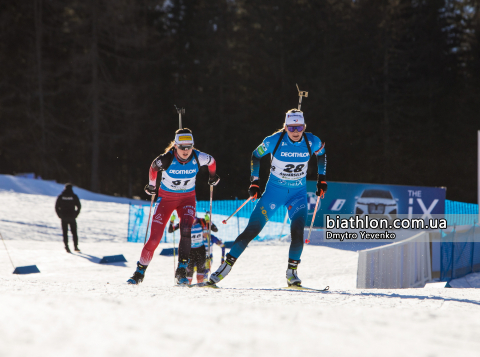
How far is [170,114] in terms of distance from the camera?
115 feet

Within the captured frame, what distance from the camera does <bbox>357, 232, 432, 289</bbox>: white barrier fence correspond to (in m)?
8.39

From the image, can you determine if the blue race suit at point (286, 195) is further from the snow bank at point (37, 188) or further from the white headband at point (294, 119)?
the snow bank at point (37, 188)

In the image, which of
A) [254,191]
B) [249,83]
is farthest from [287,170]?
[249,83]

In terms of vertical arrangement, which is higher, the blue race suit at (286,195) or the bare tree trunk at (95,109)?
the bare tree trunk at (95,109)

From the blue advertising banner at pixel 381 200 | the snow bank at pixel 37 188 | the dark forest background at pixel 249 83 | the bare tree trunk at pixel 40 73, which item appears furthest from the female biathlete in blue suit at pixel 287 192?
the bare tree trunk at pixel 40 73

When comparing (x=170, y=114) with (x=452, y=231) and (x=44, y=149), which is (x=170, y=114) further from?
(x=452, y=231)

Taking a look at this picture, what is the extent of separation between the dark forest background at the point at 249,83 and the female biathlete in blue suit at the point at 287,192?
24336mm

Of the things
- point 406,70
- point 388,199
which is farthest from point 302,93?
point 406,70

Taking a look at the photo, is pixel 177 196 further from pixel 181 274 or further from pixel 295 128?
pixel 295 128

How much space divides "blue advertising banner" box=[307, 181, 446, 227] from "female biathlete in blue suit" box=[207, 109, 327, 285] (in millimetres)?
9044

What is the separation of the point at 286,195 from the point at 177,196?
1.40 m

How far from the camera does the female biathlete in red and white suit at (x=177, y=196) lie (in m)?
6.32

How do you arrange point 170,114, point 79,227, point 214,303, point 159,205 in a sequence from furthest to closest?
1. point 170,114
2. point 79,227
3. point 159,205
4. point 214,303

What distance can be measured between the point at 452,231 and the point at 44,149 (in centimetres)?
2857
